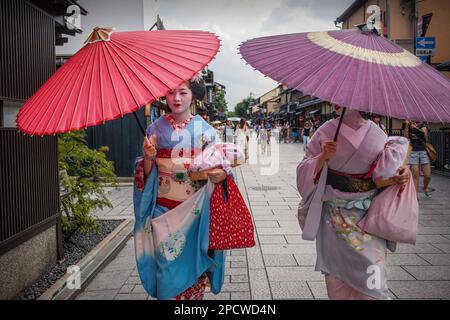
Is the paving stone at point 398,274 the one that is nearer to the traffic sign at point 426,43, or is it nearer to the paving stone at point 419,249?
the paving stone at point 419,249

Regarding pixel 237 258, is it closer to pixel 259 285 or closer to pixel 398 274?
pixel 259 285

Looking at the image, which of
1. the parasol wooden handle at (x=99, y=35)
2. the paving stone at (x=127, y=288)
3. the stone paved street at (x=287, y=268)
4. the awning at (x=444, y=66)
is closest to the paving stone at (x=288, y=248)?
the stone paved street at (x=287, y=268)

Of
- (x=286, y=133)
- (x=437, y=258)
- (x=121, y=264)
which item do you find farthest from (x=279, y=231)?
(x=286, y=133)

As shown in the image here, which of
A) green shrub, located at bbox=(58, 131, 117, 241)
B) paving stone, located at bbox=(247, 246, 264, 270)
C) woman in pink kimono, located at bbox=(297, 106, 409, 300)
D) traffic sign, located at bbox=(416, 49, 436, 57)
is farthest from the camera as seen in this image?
traffic sign, located at bbox=(416, 49, 436, 57)

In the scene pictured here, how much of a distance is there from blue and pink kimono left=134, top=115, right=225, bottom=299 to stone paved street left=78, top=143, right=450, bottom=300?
1141 millimetres

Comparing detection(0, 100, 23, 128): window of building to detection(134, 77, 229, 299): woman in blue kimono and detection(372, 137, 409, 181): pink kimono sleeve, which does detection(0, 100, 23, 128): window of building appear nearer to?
detection(134, 77, 229, 299): woman in blue kimono

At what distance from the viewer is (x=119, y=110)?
1.88m

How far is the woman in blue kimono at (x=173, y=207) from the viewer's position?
274cm

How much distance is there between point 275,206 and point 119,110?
6.33 metres

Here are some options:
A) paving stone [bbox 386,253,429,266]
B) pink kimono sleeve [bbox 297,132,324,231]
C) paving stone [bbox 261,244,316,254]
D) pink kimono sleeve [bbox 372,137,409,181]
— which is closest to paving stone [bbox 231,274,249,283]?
paving stone [bbox 261,244,316,254]

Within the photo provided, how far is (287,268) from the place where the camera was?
175 inches

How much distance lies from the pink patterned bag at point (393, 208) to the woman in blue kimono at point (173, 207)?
1.12m

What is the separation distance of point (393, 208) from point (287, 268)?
2155 millimetres

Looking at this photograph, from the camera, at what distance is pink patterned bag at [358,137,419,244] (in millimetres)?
2527
